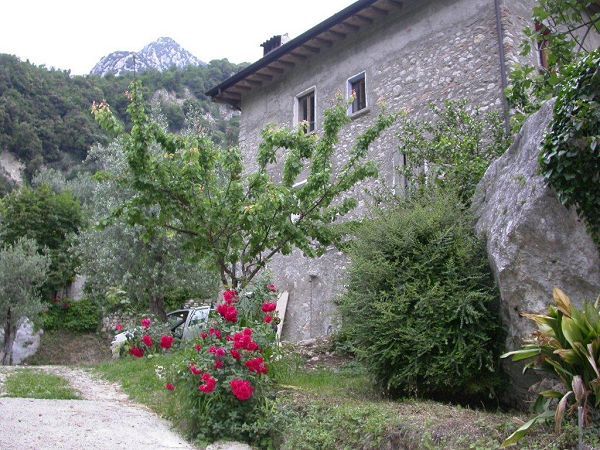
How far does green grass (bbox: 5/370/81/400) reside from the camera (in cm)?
758

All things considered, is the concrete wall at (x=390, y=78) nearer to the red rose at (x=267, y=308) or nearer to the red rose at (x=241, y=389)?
the red rose at (x=267, y=308)

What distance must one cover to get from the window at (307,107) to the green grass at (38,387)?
8.32 m

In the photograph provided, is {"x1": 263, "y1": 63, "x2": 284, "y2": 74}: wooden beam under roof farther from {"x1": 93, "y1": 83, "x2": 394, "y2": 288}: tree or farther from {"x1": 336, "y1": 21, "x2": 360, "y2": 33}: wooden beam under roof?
{"x1": 93, "y1": 83, "x2": 394, "y2": 288}: tree

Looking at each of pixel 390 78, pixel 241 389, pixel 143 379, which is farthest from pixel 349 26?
pixel 241 389

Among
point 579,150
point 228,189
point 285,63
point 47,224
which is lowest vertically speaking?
point 579,150

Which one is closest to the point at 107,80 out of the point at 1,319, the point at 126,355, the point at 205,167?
the point at 1,319

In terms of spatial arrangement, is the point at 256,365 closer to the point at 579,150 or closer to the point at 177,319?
the point at 579,150

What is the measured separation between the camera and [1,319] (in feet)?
59.4

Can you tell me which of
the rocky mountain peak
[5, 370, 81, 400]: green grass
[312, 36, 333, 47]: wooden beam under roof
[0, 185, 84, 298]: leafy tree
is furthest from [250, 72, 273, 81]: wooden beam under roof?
the rocky mountain peak

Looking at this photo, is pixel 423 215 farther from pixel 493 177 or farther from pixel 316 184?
pixel 316 184

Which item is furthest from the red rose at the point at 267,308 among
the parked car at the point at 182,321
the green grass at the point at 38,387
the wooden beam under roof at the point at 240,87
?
the wooden beam under roof at the point at 240,87

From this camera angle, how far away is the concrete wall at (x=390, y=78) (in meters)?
11.4

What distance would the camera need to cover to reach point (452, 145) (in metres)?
9.90

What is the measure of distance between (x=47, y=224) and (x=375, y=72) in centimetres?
1630
